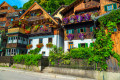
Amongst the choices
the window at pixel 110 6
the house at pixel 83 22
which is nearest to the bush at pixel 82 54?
the house at pixel 83 22

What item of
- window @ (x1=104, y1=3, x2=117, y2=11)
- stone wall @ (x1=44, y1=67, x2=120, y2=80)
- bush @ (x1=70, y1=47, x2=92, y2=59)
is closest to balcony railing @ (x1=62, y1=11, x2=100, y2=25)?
window @ (x1=104, y1=3, x2=117, y2=11)

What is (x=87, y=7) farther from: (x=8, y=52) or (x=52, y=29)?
(x=8, y=52)

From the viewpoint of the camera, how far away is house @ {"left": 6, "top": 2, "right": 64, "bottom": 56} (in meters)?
21.9

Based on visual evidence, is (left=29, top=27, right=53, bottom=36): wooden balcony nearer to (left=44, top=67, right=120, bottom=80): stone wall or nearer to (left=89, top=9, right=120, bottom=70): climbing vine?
(left=44, top=67, right=120, bottom=80): stone wall

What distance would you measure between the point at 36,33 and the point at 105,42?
16.2m

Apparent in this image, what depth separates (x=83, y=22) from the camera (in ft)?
62.7

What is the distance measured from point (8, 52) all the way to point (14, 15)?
1351cm

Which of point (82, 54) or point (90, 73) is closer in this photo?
point (90, 73)

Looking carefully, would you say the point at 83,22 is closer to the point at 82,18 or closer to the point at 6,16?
the point at 82,18

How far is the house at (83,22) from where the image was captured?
1742cm

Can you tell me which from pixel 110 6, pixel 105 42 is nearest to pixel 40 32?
pixel 110 6

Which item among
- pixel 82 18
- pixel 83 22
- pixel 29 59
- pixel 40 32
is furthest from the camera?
pixel 40 32

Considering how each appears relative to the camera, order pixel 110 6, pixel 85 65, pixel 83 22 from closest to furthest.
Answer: pixel 85 65, pixel 110 6, pixel 83 22

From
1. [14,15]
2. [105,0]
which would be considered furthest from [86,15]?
[14,15]
